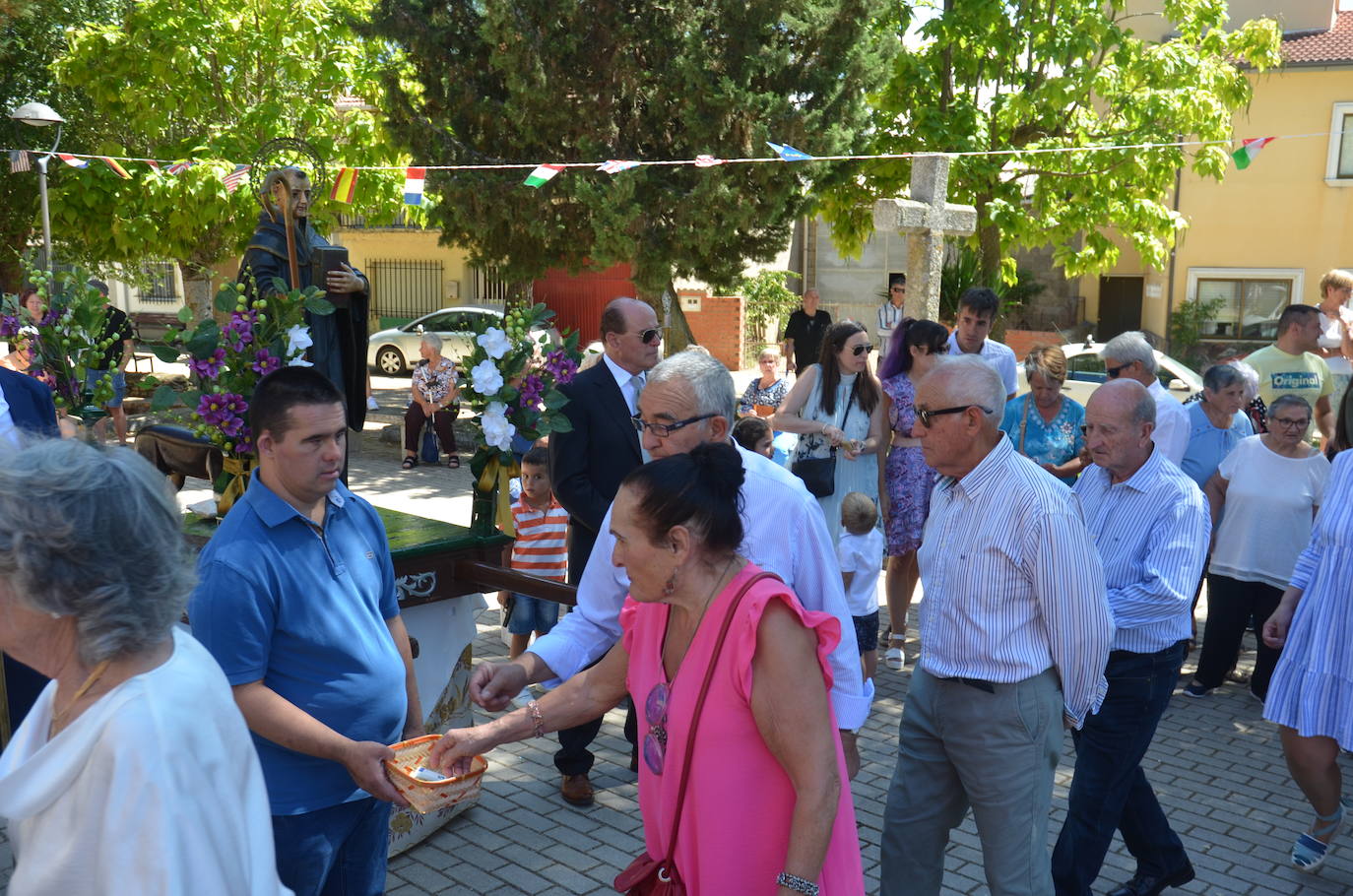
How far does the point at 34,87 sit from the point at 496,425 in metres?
20.8

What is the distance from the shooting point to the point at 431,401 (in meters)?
14.2

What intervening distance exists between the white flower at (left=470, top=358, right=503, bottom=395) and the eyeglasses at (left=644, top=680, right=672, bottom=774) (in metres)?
2.76

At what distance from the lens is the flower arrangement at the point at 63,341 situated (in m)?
8.23

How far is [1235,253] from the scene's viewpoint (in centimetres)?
2675

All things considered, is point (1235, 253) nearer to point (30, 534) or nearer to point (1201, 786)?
point (1201, 786)

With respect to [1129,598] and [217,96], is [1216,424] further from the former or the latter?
[217,96]

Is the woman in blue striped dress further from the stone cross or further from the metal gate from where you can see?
the metal gate

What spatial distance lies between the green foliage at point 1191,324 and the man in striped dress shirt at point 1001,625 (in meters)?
25.5

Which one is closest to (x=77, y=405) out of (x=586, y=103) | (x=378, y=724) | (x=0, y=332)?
(x=0, y=332)

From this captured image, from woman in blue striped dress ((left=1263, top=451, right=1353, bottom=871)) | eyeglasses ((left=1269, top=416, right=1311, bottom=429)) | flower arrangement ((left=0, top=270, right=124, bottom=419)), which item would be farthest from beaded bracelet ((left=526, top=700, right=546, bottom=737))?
flower arrangement ((left=0, top=270, right=124, bottom=419))

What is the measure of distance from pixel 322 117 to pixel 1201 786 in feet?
50.8

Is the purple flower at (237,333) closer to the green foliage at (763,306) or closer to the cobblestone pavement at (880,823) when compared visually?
the cobblestone pavement at (880,823)

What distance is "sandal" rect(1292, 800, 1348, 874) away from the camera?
4.72 meters

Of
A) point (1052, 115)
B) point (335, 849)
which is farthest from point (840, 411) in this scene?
point (1052, 115)
